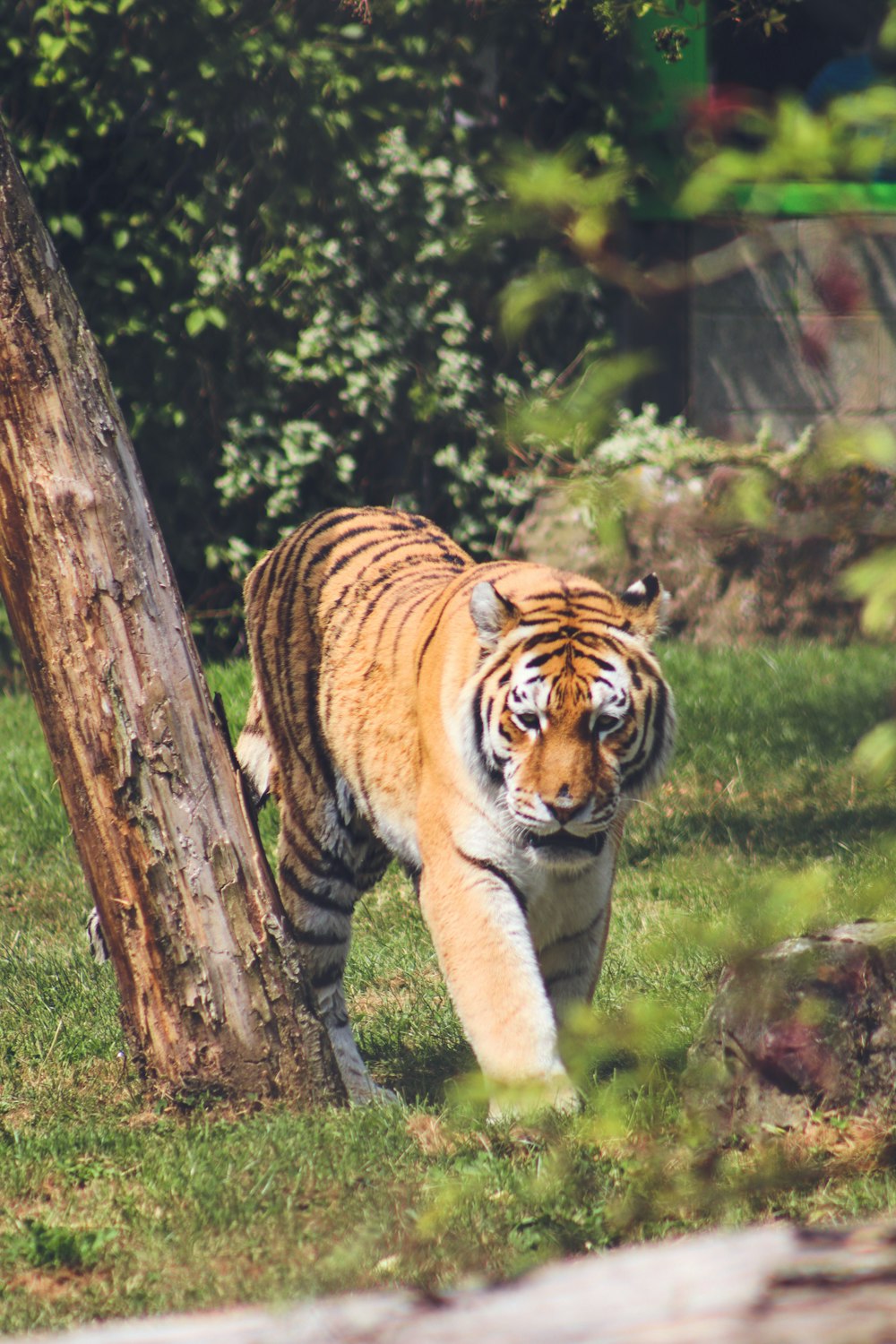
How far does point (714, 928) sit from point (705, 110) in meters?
0.78

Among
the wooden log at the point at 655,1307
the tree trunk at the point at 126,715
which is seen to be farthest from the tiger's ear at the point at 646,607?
the wooden log at the point at 655,1307

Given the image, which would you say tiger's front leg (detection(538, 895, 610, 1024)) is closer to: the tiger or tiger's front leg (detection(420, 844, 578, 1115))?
the tiger

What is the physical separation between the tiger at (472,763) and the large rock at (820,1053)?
1.27 feet

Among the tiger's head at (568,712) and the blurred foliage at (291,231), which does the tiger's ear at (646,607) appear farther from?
the blurred foliage at (291,231)

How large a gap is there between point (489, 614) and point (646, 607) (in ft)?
1.40

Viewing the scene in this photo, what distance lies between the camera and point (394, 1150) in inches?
135

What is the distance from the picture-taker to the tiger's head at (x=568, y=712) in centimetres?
341

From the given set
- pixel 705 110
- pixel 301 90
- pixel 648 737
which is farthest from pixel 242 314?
pixel 705 110

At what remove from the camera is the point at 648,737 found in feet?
11.9

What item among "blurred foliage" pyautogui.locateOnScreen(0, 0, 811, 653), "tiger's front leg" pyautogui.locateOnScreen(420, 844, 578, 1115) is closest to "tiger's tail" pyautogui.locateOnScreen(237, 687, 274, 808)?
"tiger's front leg" pyautogui.locateOnScreen(420, 844, 578, 1115)

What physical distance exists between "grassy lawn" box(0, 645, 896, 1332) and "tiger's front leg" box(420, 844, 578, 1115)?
0.48 feet

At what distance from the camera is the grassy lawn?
169 cm

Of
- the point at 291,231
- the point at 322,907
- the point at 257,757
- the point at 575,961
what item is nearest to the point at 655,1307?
the point at 575,961

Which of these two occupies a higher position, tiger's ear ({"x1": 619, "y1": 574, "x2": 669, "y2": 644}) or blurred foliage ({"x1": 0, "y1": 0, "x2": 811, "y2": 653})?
blurred foliage ({"x1": 0, "y1": 0, "x2": 811, "y2": 653})
